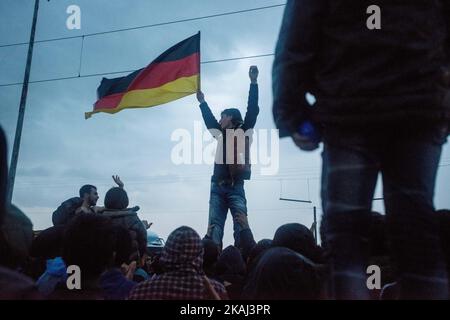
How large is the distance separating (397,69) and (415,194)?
1.62ft

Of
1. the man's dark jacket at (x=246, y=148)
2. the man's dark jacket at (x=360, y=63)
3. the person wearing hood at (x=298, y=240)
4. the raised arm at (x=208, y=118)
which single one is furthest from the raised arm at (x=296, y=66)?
the raised arm at (x=208, y=118)

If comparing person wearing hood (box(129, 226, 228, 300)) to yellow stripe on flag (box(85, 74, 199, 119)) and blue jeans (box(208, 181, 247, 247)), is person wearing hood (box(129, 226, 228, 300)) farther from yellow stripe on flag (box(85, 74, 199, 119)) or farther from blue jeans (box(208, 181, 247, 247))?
yellow stripe on flag (box(85, 74, 199, 119))

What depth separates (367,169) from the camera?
1715 mm

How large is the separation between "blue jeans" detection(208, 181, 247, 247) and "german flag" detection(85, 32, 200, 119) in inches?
129

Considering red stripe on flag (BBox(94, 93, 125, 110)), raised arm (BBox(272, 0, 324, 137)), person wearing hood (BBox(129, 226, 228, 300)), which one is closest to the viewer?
raised arm (BBox(272, 0, 324, 137))

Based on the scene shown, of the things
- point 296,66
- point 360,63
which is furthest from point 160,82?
point 360,63

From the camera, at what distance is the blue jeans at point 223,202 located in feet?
A: 15.0

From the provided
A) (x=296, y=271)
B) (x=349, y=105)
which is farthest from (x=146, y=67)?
(x=349, y=105)

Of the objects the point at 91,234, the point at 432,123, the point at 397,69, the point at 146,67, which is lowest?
the point at 91,234

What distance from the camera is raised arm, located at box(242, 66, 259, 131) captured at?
15.1 feet

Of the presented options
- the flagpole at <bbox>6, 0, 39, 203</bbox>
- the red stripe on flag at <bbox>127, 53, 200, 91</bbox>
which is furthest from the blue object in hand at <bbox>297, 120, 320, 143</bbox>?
the flagpole at <bbox>6, 0, 39, 203</bbox>

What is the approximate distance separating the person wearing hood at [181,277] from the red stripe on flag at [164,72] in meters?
5.46

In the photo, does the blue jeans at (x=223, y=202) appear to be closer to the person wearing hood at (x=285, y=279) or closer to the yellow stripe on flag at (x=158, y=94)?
the person wearing hood at (x=285, y=279)
